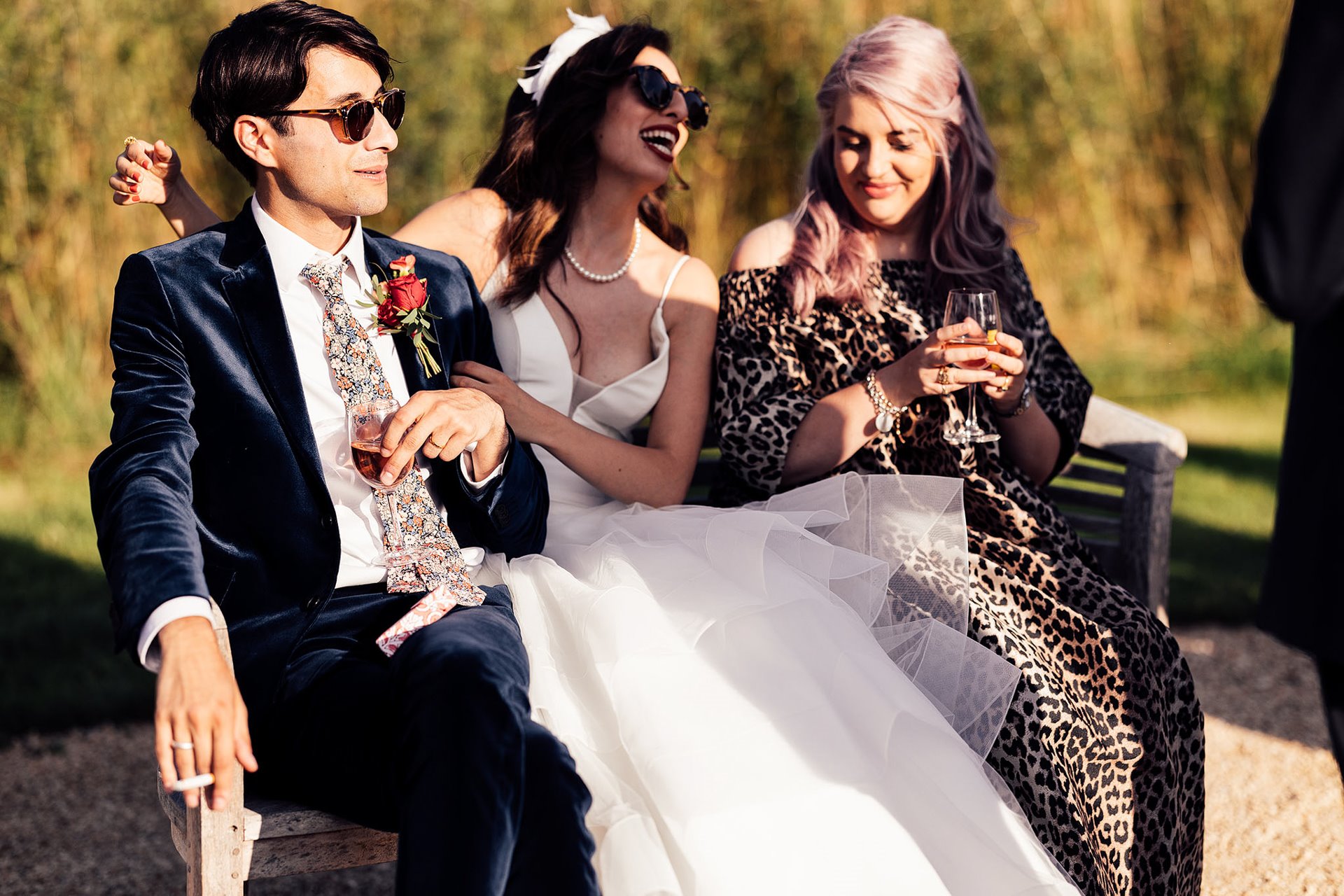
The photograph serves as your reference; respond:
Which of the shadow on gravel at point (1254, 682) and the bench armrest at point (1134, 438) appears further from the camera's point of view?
the shadow on gravel at point (1254, 682)

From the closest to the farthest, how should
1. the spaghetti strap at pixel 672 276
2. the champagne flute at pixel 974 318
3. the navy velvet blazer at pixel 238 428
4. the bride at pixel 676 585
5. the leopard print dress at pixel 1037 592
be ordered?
the bride at pixel 676 585, the navy velvet blazer at pixel 238 428, the leopard print dress at pixel 1037 592, the champagne flute at pixel 974 318, the spaghetti strap at pixel 672 276

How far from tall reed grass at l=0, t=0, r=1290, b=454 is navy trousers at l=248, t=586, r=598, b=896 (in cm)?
473

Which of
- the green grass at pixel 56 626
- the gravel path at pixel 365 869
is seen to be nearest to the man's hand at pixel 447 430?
the gravel path at pixel 365 869

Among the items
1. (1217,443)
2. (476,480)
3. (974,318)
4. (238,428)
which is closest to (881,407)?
(974,318)

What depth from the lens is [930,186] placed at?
12.4 feet

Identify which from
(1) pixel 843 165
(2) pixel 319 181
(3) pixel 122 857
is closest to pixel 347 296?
(2) pixel 319 181

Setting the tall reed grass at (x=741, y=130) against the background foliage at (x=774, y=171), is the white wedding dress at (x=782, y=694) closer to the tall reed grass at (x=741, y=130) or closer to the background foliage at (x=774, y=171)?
the background foliage at (x=774, y=171)

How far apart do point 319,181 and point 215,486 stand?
676 mm

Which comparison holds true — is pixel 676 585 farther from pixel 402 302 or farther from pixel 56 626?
pixel 56 626

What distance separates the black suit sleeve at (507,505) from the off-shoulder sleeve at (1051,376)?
4.83ft

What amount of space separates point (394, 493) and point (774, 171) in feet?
21.1

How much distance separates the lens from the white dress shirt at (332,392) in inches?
107

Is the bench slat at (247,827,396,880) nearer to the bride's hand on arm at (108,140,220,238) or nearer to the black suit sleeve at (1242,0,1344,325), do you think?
the bride's hand on arm at (108,140,220,238)

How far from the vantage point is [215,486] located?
8.74ft
